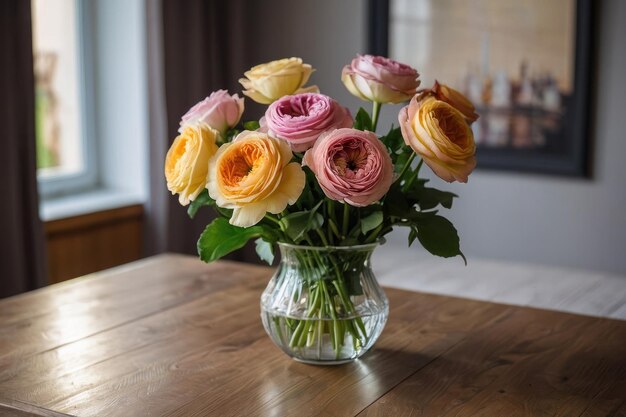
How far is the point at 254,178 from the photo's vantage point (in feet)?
4.28

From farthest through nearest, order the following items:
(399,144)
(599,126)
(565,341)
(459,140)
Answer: (599,126) < (565,341) < (399,144) < (459,140)

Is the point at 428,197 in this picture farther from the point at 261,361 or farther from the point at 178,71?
the point at 178,71

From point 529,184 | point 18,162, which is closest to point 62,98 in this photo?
point 18,162

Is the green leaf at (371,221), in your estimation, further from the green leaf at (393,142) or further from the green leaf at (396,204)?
the green leaf at (393,142)

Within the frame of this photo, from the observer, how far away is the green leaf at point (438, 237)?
1.43 meters

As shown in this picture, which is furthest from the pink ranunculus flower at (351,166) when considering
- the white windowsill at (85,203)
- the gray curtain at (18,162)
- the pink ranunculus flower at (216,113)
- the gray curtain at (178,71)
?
the gray curtain at (178,71)

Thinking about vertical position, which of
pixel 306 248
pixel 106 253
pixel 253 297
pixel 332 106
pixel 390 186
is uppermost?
pixel 332 106

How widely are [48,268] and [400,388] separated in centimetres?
234

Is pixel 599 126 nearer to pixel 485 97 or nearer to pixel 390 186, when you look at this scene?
pixel 485 97

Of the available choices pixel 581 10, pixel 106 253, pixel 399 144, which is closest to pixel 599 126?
pixel 581 10

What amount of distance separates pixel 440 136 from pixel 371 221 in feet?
0.56

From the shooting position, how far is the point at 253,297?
1935 millimetres

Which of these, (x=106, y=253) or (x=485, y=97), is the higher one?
(x=485, y=97)

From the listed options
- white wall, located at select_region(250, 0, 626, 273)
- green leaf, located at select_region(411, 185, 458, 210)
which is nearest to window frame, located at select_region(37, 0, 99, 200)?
white wall, located at select_region(250, 0, 626, 273)
